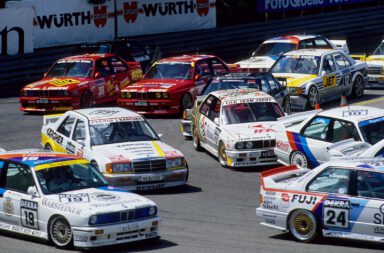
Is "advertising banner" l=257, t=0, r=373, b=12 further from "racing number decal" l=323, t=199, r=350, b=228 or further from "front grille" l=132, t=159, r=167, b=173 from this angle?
"racing number decal" l=323, t=199, r=350, b=228

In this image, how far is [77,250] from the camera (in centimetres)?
1273

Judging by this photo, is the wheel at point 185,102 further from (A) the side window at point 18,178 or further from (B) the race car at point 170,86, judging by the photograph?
(A) the side window at point 18,178

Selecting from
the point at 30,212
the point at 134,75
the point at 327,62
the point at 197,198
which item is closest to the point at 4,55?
the point at 134,75

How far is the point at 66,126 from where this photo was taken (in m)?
18.4

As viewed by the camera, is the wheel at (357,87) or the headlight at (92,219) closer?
the headlight at (92,219)

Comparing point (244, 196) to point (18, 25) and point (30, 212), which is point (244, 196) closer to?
point (30, 212)

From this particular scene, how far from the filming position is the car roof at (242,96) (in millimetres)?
20188

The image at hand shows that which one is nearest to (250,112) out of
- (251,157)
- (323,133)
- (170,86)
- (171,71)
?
(251,157)

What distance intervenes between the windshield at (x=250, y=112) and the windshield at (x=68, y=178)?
6256 millimetres

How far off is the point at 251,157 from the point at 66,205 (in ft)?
21.6

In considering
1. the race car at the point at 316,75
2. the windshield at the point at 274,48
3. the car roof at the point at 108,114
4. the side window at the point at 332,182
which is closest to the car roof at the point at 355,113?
the car roof at the point at 108,114

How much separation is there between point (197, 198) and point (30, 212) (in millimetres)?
3955

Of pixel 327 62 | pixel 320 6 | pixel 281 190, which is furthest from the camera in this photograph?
pixel 320 6

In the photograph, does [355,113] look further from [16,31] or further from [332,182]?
[16,31]
